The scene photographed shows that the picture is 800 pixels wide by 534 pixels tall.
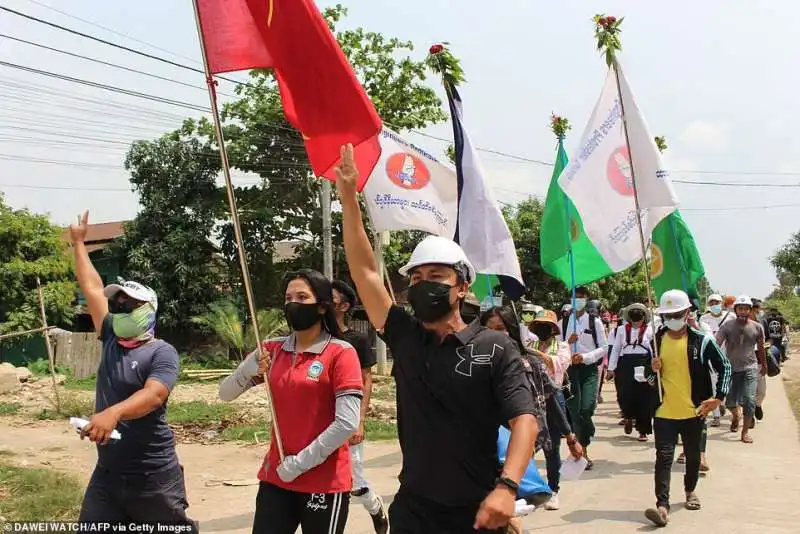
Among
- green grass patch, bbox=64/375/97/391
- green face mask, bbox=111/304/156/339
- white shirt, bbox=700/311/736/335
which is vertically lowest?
green grass patch, bbox=64/375/97/391

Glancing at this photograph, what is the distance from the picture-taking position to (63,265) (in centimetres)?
2352

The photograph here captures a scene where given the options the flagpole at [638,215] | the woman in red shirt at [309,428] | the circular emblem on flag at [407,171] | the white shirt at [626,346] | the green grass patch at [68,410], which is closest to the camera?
the woman in red shirt at [309,428]

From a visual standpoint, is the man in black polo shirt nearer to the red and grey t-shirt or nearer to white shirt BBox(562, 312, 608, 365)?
the red and grey t-shirt

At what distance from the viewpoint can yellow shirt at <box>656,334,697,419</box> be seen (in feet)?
21.3

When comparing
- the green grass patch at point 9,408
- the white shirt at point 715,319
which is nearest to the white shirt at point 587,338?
the white shirt at point 715,319

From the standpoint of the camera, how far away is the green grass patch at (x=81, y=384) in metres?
19.0

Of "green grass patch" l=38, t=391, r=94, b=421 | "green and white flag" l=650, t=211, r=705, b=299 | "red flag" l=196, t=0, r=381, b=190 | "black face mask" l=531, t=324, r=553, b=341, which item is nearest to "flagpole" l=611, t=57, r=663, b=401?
"black face mask" l=531, t=324, r=553, b=341

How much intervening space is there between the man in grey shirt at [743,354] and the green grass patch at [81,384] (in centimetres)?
1421

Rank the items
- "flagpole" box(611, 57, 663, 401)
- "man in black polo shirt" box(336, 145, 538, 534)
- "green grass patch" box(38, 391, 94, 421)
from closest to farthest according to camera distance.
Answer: "man in black polo shirt" box(336, 145, 538, 534) < "flagpole" box(611, 57, 663, 401) < "green grass patch" box(38, 391, 94, 421)

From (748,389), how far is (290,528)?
899 centimetres

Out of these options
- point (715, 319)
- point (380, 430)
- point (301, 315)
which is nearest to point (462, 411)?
point (301, 315)

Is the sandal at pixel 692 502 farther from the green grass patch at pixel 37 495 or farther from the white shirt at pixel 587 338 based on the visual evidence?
the green grass patch at pixel 37 495

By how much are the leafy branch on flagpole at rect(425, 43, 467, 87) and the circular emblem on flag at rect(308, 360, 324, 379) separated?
512 cm

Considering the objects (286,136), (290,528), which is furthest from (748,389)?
(286,136)
